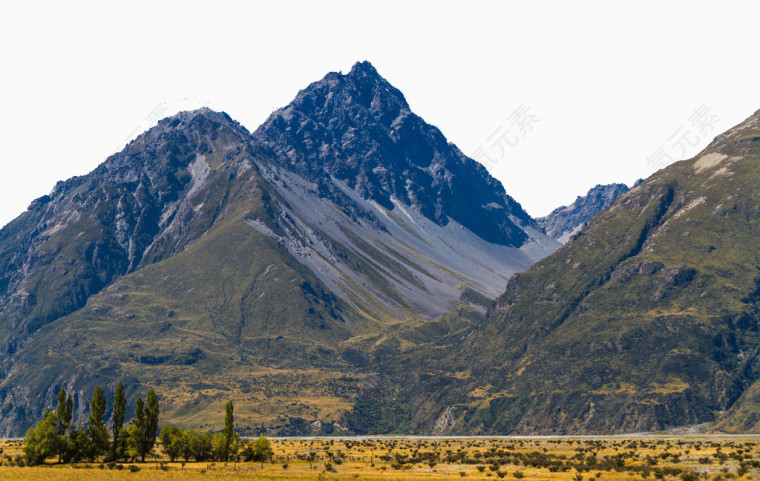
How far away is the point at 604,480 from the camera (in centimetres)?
13738

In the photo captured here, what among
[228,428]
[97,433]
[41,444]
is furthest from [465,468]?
[41,444]

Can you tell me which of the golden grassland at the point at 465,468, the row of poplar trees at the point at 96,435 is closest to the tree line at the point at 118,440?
the row of poplar trees at the point at 96,435

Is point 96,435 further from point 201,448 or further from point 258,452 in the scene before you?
point 258,452

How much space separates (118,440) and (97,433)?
597cm

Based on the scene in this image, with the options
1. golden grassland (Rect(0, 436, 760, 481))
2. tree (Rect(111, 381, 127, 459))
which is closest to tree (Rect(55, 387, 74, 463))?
golden grassland (Rect(0, 436, 760, 481))

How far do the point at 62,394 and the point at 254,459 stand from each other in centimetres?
4907

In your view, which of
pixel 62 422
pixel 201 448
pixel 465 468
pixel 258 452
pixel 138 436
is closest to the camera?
pixel 465 468

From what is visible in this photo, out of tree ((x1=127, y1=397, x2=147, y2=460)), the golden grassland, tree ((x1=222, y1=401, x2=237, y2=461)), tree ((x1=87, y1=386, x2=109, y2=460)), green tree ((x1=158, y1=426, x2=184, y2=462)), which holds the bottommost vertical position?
the golden grassland

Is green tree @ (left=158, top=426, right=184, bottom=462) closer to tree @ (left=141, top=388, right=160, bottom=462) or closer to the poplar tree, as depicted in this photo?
tree @ (left=141, top=388, right=160, bottom=462)

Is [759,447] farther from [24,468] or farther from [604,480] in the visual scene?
[24,468]

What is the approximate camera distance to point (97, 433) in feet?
607

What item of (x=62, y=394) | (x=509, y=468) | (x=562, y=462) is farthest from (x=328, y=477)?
(x=62, y=394)

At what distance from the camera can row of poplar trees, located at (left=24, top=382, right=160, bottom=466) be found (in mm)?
177375

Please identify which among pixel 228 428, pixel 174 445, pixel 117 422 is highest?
pixel 117 422
